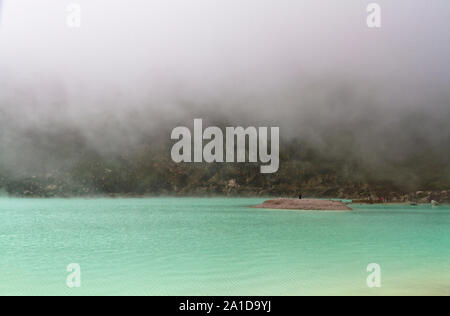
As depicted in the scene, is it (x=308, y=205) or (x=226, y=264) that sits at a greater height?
(x=226, y=264)

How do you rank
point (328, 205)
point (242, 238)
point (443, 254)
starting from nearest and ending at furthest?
point (443, 254), point (242, 238), point (328, 205)

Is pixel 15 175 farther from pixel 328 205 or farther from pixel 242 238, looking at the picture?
pixel 242 238

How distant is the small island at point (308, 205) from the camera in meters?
70.6

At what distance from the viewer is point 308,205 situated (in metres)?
74.5

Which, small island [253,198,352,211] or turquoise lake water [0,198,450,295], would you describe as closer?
turquoise lake water [0,198,450,295]

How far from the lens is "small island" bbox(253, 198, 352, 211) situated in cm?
7056

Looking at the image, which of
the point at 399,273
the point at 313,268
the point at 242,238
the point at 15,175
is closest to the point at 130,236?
the point at 242,238

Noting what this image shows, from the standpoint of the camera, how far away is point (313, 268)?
16609 mm

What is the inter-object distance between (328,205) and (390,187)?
4692 inches

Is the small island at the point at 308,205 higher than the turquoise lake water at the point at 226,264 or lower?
lower

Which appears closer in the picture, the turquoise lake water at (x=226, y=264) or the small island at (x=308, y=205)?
the turquoise lake water at (x=226, y=264)

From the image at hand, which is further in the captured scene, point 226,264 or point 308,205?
point 308,205

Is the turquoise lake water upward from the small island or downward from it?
upward
